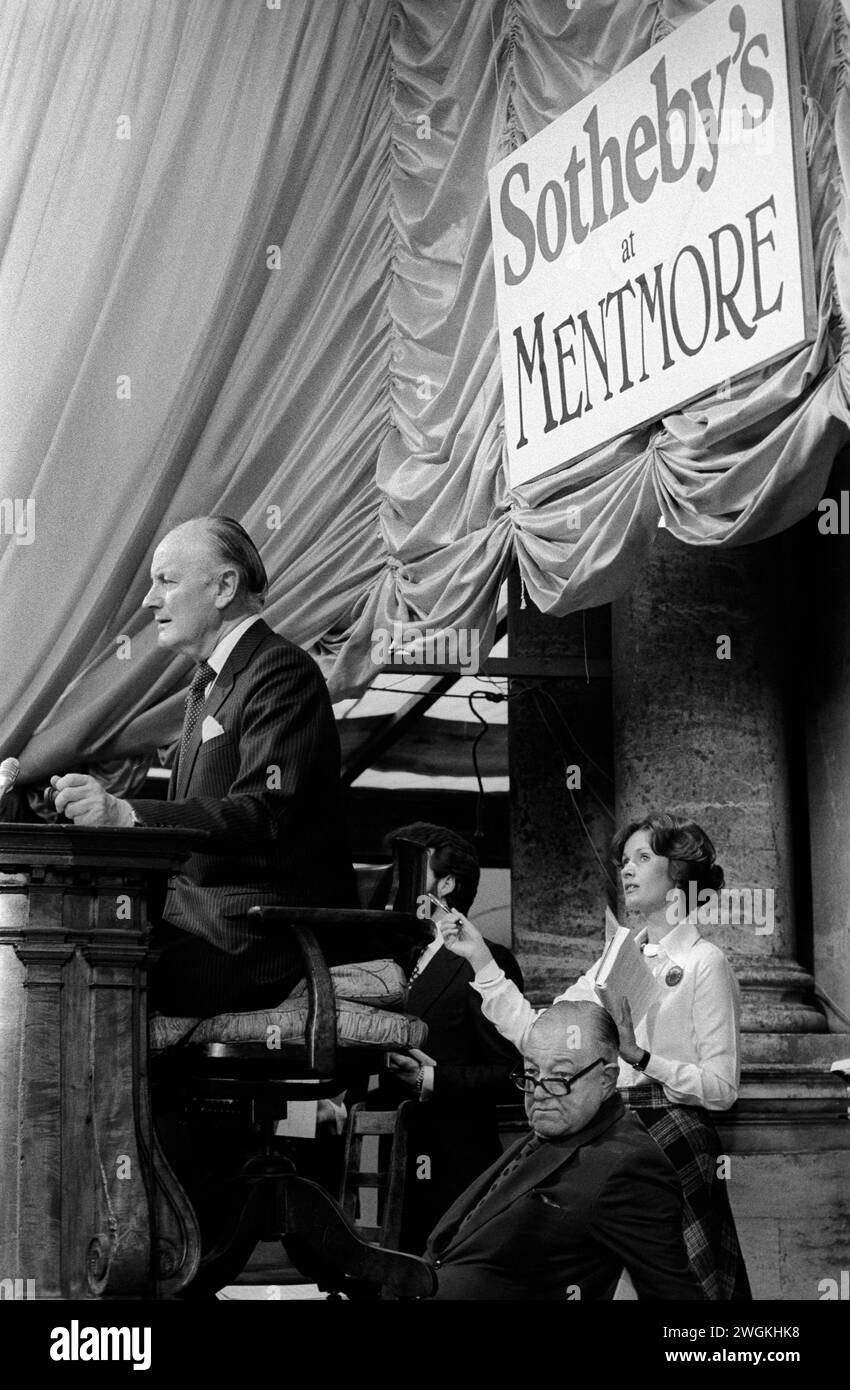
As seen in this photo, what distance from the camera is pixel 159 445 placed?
284 inches

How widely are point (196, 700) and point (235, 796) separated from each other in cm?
52

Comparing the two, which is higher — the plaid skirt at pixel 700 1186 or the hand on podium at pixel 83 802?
the hand on podium at pixel 83 802

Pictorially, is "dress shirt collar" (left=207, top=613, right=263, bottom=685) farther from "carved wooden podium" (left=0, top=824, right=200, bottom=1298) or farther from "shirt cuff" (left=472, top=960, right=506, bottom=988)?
"shirt cuff" (left=472, top=960, right=506, bottom=988)

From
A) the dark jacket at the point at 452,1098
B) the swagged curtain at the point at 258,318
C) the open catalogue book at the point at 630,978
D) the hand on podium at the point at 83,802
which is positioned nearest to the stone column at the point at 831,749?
the swagged curtain at the point at 258,318

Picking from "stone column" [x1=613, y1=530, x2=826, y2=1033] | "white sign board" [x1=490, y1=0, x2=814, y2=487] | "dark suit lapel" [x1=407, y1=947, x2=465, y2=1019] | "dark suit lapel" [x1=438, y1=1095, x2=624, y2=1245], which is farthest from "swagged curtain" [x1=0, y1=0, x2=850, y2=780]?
"dark suit lapel" [x1=438, y1=1095, x2=624, y2=1245]

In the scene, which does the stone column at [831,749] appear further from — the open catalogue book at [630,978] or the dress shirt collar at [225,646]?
the dress shirt collar at [225,646]

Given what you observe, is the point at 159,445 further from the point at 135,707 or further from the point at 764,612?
the point at 764,612

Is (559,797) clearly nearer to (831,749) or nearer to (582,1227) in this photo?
(831,749)

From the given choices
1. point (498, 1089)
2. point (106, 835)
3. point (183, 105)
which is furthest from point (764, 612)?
point (106, 835)

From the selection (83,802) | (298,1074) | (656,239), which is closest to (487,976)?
(298,1074)

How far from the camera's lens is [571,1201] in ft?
14.3

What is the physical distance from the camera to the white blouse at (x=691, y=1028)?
5.14m

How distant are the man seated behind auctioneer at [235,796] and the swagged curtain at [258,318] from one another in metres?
1.99

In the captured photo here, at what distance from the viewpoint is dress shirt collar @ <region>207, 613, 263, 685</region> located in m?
4.83
